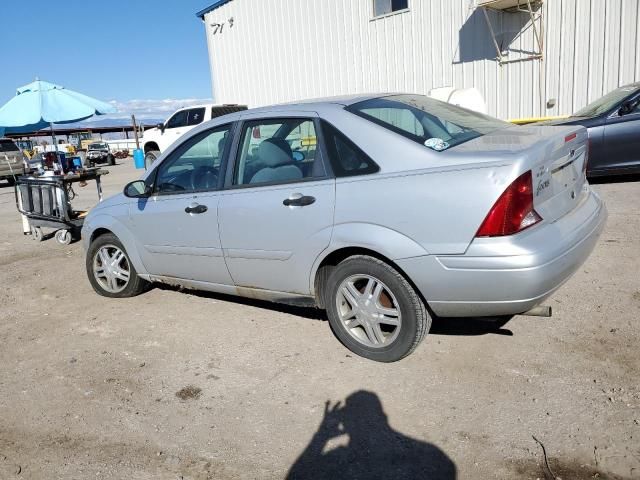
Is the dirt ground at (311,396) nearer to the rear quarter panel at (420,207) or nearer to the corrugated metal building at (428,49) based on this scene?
the rear quarter panel at (420,207)

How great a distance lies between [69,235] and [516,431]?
267 inches

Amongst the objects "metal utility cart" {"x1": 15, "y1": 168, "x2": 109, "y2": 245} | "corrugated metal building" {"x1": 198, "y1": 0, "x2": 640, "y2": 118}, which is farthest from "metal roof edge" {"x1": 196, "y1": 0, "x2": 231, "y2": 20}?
"metal utility cart" {"x1": 15, "y1": 168, "x2": 109, "y2": 245}

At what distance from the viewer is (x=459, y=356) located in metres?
3.36

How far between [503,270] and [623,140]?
246 inches

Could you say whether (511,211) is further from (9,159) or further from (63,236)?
(9,159)

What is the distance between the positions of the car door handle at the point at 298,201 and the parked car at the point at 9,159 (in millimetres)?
18378

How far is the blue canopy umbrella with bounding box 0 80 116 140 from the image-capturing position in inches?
343

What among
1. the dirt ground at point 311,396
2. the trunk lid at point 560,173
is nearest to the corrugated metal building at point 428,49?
the dirt ground at point 311,396

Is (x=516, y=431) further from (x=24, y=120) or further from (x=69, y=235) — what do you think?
(x=24, y=120)

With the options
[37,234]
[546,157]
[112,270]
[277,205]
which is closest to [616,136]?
[546,157]

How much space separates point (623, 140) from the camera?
770 cm

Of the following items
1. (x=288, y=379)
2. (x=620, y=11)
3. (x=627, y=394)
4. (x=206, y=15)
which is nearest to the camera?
(x=627, y=394)

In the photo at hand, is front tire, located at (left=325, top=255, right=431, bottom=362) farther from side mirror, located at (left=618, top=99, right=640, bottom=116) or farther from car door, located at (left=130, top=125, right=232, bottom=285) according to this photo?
side mirror, located at (left=618, top=99, right=640, bottom=116)

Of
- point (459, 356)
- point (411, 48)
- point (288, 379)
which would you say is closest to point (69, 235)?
point (288, 379)
